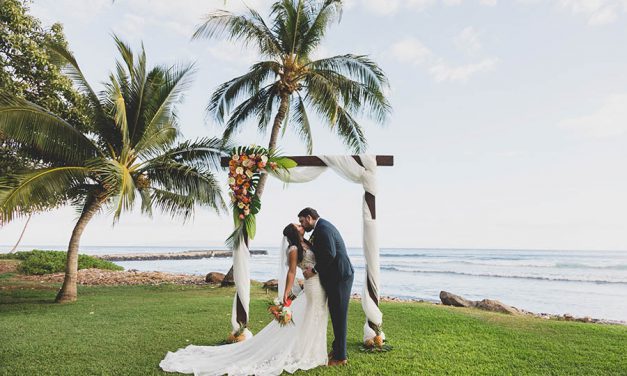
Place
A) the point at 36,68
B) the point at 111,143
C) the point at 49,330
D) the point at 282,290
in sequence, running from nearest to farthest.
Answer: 1. the point at 282,290
2. the point at 49,330
3. the point at 111,143
4. the point at 36,68

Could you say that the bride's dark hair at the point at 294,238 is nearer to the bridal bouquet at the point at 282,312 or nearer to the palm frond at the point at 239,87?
the bridal bouquet at the point at 282,312

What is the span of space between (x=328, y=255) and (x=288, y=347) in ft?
4.22

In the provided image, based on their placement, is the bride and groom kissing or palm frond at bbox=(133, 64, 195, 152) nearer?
the bride and groom kissing

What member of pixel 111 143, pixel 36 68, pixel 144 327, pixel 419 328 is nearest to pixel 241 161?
pixel 144 327

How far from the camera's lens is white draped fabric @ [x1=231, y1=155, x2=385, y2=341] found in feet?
20.5

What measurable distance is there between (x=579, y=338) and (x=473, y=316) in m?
2.22

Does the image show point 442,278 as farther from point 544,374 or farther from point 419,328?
point 544,374

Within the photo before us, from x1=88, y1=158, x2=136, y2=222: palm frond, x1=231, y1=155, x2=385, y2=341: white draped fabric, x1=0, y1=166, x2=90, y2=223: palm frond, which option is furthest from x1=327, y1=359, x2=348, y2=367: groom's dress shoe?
x1=0, y1=166, x2=90, y2=223: palm frond

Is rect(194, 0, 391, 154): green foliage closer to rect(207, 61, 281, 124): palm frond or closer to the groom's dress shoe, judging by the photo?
rect(207, 61, 281, 124): palm frond

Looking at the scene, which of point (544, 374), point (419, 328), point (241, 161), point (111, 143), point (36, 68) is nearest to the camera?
point (544, 374)

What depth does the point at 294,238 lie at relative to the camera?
5.25m

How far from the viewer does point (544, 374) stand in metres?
4.94

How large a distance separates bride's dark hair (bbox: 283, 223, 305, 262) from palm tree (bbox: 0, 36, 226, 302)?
533cm

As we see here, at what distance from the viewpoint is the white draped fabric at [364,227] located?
6.25 metres
